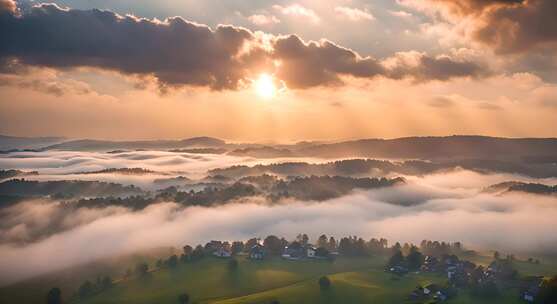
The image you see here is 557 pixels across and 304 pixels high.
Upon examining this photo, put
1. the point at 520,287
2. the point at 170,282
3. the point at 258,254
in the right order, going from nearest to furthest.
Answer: the point at 520,287
the point at 170,282
the point at 258,254

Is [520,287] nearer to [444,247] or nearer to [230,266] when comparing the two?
[444,247]

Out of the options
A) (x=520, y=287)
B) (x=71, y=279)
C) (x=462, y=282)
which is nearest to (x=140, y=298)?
(x=71, y=279)

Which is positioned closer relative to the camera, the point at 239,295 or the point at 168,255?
the point at 239,295

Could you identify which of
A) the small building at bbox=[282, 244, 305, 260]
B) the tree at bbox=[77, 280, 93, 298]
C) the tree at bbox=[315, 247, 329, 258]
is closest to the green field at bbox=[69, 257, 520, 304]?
the tree at bbox=[77, 280, 93, 298]

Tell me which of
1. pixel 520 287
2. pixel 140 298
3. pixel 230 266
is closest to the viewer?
pixel 520 287

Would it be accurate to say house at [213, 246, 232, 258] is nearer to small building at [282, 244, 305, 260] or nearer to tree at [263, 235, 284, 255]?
tree at [263, 235, 284, 255]
